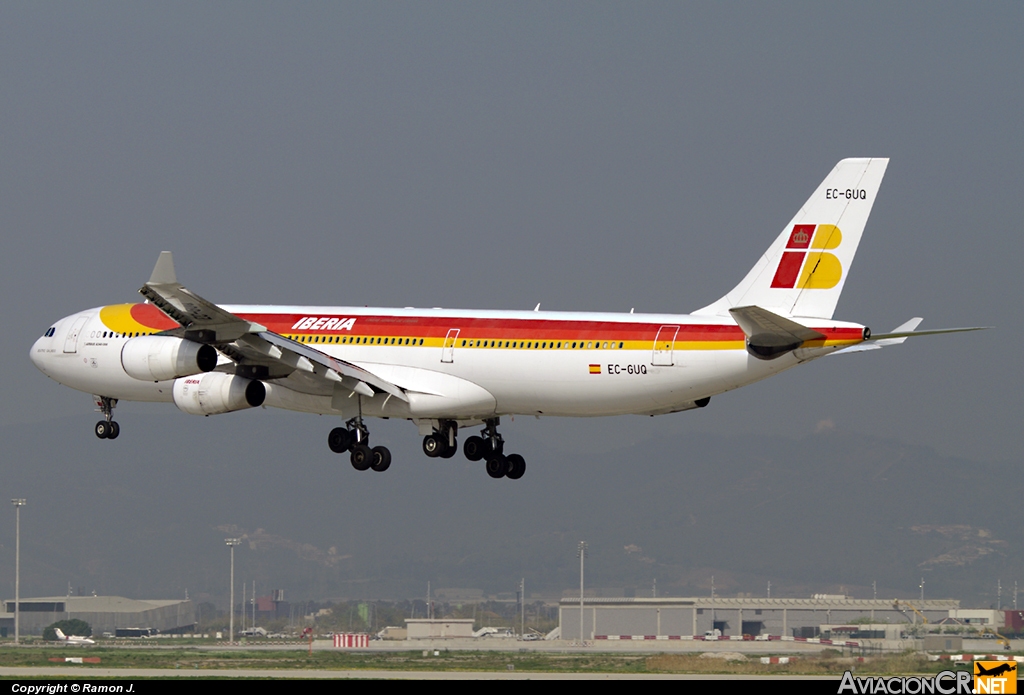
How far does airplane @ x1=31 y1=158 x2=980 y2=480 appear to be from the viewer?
43.8m

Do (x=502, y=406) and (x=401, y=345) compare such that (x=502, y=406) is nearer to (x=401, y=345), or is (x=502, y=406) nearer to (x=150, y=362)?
(x=401, y=345)

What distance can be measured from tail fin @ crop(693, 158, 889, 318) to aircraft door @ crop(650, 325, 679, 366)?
2462mm

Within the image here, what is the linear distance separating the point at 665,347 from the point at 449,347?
7.20m

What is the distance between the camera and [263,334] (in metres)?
45.7

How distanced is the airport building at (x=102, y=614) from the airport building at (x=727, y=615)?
27869mm

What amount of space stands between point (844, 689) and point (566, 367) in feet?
51.0

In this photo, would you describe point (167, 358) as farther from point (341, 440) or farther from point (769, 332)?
point (769, 332)

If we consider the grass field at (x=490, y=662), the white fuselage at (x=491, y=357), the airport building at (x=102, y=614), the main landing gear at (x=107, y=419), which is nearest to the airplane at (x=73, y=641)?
the grass field at (x=490, y=662)

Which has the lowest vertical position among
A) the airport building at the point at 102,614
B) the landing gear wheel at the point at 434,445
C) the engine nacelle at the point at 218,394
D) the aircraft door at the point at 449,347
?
the airport building at the point at 102,614

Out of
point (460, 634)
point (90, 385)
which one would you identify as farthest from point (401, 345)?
point (460, 634)

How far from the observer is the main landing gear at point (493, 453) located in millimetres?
52156

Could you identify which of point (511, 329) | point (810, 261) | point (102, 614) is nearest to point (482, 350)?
point (511, 329)

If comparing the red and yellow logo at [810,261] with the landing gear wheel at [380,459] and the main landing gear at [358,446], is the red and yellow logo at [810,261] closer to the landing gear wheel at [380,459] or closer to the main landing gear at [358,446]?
the landing gear wheel at [380,459]

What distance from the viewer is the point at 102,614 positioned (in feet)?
371
